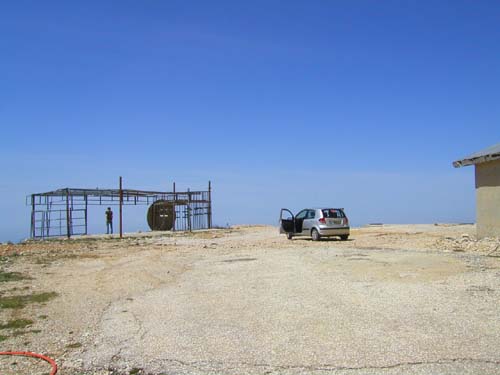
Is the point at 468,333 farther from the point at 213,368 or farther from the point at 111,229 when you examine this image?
the point at 111,229

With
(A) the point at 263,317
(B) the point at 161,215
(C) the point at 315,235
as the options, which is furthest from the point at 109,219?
(A) the point at 263,317

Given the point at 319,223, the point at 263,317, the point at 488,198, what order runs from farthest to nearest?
the point at 319,223
the point at 488,198
the point at 263,317

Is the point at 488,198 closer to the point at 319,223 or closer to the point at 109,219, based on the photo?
the point at 319,223

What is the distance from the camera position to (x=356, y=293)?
33.1ft

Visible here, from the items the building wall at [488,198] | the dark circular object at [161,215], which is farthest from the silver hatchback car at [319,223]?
the dark circular object at [161,215]

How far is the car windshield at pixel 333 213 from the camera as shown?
24.9 m

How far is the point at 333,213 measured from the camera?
25.1 metres

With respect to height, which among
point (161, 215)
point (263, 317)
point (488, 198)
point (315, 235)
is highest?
point (488, 198)

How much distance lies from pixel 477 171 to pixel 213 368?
51.3ft

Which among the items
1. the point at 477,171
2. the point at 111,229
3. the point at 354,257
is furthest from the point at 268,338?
the point at 111,229

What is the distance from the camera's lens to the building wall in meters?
17.9

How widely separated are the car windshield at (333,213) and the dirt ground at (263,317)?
30.1 ft

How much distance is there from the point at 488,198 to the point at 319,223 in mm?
8232

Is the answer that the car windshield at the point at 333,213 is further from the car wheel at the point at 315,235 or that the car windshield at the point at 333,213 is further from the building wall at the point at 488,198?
the building wall at the point at 488,198
